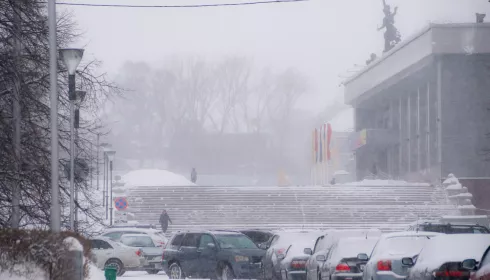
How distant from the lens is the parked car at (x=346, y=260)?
19.4m

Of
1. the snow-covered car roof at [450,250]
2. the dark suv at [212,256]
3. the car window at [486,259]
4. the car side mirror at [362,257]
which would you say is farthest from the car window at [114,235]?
the car window at [486,259]

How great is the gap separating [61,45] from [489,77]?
155ft

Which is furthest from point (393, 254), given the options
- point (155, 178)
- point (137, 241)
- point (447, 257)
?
point (155, 178)

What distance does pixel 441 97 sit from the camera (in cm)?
6938

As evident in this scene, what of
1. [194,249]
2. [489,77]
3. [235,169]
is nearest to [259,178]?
[235,169]

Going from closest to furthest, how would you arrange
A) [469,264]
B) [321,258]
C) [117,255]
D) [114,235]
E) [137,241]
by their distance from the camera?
[469,264], [321,258], [117,255], [137,241], [114,235]

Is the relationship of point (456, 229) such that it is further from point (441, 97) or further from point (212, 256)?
point (441, 97)

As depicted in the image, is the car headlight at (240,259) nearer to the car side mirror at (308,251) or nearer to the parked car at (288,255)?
the parked car at (288,255)

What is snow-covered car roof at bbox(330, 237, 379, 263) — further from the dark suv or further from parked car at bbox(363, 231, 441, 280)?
the dark suv

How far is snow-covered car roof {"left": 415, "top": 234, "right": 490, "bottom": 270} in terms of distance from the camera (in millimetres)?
14655

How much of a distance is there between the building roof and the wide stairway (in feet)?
32.0

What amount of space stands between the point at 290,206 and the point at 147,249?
96.2ft

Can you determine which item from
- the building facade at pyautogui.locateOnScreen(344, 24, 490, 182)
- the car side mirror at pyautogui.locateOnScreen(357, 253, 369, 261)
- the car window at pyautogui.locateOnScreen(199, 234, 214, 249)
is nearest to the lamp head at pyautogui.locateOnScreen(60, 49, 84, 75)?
the car window at pyautogui.locateOnScreen(199, 234, 214, 249)

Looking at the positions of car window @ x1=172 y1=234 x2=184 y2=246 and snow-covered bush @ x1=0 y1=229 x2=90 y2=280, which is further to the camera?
car window @ x1=172 y1=234 x2=184 y2=246
